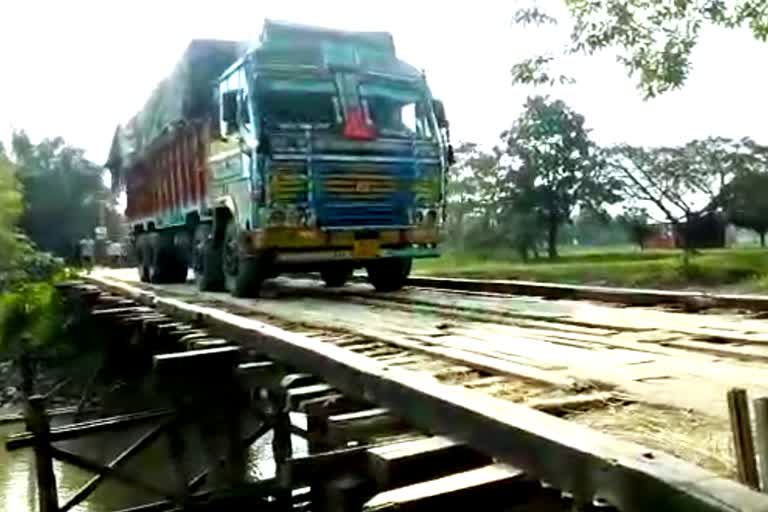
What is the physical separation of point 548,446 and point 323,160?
6553mm

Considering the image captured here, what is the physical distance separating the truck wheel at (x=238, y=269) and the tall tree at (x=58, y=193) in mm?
29611

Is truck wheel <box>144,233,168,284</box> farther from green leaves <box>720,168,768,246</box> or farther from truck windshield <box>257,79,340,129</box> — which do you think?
green leaves <box>720,168,768,246</box>

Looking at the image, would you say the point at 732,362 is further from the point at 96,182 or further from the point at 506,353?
the point at 96,182

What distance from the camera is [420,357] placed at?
14.4 ft

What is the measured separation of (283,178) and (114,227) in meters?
33.7

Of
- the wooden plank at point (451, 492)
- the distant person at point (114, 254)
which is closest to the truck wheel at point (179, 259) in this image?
the wooden plank at point (451, 492)

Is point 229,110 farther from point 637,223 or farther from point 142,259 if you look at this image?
point 637,223

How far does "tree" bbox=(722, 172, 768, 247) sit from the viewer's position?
1752 centimetres

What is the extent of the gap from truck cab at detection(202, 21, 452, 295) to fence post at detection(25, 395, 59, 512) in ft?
9.15

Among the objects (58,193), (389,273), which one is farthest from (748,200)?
(58,193)

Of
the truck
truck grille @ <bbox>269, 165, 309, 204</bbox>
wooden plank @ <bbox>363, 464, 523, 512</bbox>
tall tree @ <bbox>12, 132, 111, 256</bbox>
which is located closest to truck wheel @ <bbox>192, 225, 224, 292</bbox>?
the truck

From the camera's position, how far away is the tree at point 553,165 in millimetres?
19531

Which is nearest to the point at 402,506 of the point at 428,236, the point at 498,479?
the point at 498,479

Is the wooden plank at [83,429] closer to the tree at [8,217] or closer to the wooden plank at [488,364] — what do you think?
the wooden plank at [488,364]
